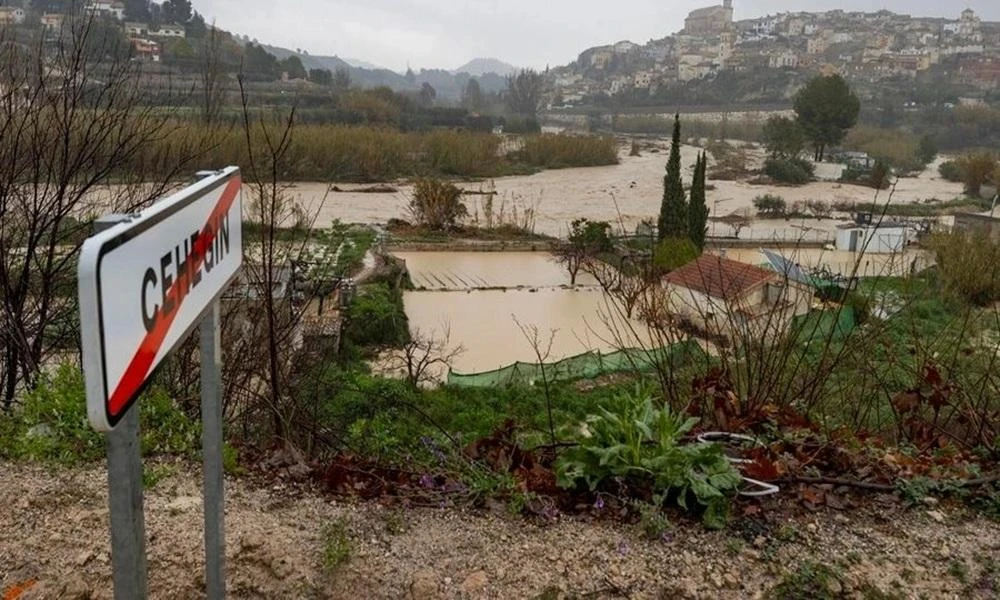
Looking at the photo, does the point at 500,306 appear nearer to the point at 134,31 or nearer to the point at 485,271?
the point at 485,271

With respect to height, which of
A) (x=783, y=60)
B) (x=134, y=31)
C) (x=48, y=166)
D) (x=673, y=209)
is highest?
(x=783, y=60)

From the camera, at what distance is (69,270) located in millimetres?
5309

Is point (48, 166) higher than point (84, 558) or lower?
higher

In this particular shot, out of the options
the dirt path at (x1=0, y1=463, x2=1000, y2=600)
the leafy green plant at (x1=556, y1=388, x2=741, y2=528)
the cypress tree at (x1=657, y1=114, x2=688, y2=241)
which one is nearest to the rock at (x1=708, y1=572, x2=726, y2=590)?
the dirt path at (x1=0, y1=463, x2=1000, y2=600)

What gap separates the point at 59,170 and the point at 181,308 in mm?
4788

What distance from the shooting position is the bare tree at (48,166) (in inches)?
183

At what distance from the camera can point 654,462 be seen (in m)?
2.59

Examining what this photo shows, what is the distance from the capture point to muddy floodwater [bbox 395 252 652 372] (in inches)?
571

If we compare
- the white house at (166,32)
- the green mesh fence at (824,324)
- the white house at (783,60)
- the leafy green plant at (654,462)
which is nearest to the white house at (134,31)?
the white house at (166,32)

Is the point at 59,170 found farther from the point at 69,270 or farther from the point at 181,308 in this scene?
the point at 181,308

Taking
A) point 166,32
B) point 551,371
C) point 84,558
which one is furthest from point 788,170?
→ point 84,558

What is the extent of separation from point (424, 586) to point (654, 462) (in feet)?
2.89

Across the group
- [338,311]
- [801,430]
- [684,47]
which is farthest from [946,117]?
[684,47]

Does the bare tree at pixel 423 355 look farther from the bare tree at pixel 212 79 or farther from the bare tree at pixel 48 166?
the bare tree at pixel 48 166
